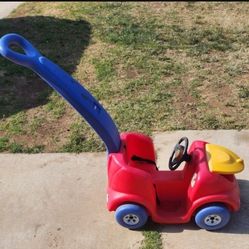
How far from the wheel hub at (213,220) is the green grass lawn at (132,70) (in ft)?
1.15

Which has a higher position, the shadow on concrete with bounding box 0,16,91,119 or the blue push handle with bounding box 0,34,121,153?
the blue push handle with bounding box 0,34,121,153

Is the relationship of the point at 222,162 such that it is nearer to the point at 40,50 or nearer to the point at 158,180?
the point at 158,180

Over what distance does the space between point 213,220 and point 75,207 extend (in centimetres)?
103

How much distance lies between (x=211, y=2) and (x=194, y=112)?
10.9ft

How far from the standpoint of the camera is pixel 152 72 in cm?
597

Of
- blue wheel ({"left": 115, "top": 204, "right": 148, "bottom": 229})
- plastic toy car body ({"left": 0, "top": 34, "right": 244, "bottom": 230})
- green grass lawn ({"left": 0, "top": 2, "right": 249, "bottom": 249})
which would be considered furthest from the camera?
green grass lawn ({"left": 0, "top": 2, "right": 249, "bottom": 249})

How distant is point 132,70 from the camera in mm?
6070

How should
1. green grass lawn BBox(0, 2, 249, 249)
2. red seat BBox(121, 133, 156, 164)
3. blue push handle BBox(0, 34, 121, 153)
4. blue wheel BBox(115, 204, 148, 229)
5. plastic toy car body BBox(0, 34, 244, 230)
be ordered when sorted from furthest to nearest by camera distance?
green grass lawn BBox(0, 2, 249, 249), red seat BBox(121, 133, 156, 164), blue wheel BBox(115, 204, 148, 229), plastic toy car body BBox(0, 34, 244, 230), blue push handle BBox(0, 34, 121, 153)

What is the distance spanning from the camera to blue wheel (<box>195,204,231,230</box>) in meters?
3.65

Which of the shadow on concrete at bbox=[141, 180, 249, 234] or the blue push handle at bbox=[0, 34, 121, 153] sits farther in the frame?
the shadow on concrete at bbox=[141, 180, 249, 234]

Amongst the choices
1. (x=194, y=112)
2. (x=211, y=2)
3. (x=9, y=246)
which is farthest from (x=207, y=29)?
(x=9, y=246)

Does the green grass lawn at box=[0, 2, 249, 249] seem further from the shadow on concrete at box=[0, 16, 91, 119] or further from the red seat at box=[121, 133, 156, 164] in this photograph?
the red seat at box=[121, 133, 156, 164]

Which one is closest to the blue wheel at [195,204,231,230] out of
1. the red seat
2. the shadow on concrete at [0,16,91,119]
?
the red seat

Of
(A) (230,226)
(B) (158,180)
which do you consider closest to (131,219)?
(B) (158,180)
